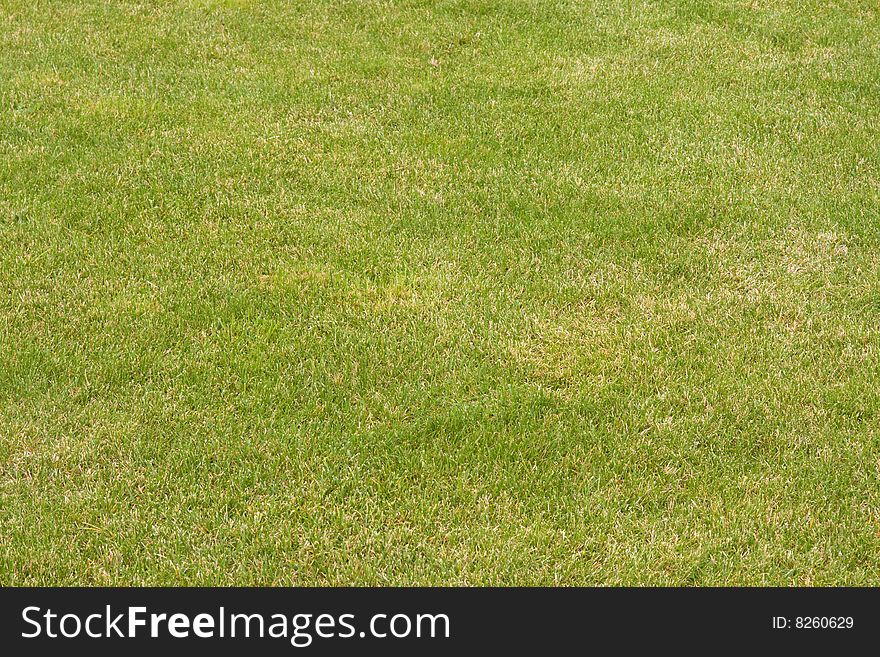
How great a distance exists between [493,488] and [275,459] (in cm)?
100

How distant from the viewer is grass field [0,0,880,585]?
12.8 feet

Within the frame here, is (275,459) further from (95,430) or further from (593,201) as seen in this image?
(593,201)

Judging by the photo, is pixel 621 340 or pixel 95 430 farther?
pixel 621 340

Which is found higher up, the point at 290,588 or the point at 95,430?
the point at 95,430

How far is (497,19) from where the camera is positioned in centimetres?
897

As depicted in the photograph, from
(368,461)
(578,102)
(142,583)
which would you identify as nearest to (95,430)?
(142,583)

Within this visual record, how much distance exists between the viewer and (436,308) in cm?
518

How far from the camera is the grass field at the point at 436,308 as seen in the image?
3.89 meters

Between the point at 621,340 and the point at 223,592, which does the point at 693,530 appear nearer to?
the point at 621,340

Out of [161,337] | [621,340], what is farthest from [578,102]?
[161,337]

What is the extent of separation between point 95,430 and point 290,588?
133 cm

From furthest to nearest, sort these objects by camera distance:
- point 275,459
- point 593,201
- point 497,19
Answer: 1. point 497,19
2. point 593,201
3. point 275,459


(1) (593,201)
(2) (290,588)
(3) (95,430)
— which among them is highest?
(1) (593,201)

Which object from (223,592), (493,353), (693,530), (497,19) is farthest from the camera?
(497,19)
